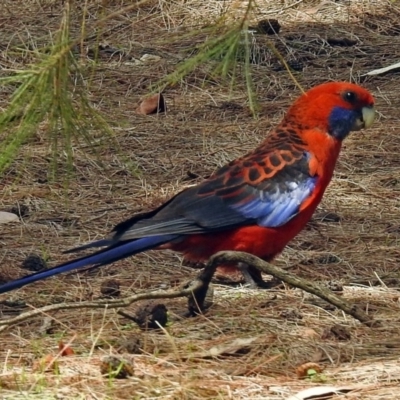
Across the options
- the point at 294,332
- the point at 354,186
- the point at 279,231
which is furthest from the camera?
the point at 354,186

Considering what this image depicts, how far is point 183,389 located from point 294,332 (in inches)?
32.6

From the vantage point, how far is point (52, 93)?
3.37m

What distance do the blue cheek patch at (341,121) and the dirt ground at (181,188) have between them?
59 cm

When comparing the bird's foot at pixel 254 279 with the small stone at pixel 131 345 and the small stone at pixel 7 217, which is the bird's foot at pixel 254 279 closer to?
the small stone at pixel 131 345

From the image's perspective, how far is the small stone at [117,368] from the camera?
3.44 m

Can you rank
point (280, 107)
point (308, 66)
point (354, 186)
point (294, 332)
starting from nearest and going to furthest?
point (294, 332), point (354, 186), point (280, 107), point (308, 66)

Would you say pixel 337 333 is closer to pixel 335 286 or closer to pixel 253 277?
pixel 335 286

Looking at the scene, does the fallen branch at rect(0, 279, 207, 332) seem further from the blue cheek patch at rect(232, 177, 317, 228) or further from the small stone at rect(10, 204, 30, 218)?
the small stone at rect(10, 204, 30, 218)

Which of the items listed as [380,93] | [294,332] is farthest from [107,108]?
[294,332]

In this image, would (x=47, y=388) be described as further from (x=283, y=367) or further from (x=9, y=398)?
(x=283, y=367)

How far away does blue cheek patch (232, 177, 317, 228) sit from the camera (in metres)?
5.04

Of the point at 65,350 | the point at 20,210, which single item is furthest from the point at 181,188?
the point at 65,350

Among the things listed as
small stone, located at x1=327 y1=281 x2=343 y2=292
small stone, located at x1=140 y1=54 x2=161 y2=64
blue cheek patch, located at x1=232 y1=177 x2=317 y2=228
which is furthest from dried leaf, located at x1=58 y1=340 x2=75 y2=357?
small stone, located at x1=140 y1=54 x2=161 y2=64

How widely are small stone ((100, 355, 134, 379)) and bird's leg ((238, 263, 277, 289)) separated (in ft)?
4.70
